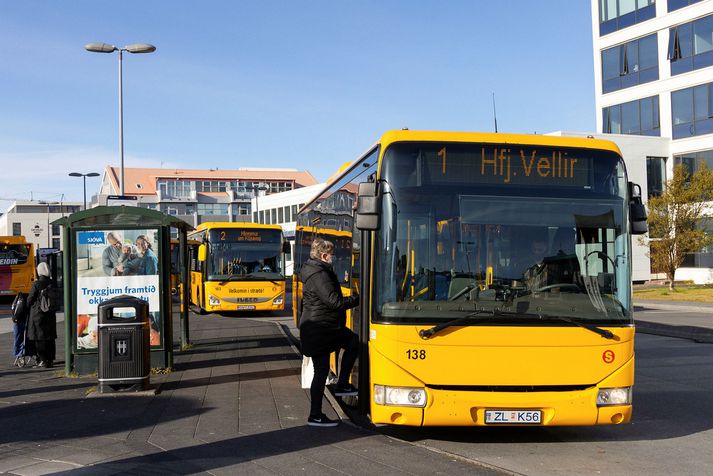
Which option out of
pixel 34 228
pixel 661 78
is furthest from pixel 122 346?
pixel 34 228

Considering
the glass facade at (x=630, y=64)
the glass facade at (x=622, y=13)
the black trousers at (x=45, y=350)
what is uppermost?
the glass facade at (x=622, y=13)

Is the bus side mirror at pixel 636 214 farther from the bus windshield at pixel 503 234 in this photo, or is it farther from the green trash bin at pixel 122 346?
the green trash bin at pixel 122 346

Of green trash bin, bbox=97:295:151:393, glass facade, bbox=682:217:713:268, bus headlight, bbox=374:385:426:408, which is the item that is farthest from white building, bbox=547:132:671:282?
bus headlight, bbox=374:385:426:408

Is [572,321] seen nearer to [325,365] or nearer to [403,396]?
[403,396]

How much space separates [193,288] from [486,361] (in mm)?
23881

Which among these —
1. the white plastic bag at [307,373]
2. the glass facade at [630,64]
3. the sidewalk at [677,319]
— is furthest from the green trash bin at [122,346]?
the glass facade at [630,64]

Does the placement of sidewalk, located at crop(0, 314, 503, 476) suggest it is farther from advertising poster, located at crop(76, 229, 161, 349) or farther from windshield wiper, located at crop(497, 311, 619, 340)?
windshield wiper, located at crop(497, 311, 619, 340)

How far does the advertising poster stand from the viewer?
1166cm

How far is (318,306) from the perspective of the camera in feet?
26.4

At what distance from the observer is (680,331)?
18.4m

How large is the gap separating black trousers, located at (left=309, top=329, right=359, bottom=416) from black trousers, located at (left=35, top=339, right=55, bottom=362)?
20.8 ft

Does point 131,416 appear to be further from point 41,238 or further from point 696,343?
point 41,238

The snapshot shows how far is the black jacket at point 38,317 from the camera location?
492 inches

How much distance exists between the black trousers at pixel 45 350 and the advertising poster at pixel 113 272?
54.2 inches
